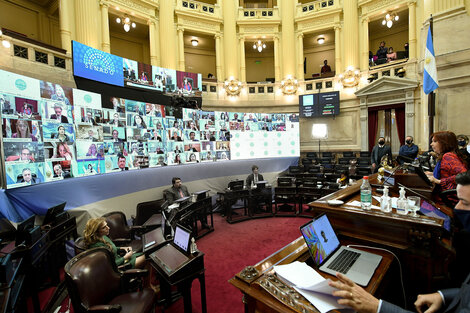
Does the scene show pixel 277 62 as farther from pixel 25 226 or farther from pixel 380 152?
pixel 25 226

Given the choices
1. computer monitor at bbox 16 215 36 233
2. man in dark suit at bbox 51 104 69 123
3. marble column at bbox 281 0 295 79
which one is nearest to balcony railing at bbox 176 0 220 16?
marble column at bbox 281 0 295 79

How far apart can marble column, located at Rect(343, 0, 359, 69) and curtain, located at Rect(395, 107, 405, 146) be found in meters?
2.96

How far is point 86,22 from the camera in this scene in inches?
331

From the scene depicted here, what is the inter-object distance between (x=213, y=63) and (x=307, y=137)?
8313 millimetres

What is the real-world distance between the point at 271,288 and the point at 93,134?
4932mm

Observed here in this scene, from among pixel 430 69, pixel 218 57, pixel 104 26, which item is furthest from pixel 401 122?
pixel 104 26

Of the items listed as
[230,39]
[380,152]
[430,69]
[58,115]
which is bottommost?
[380,152]

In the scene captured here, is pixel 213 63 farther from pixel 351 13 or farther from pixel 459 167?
pixel 459 167

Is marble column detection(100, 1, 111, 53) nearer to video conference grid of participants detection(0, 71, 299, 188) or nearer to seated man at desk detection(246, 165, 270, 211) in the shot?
video conference grid of participants detection(0, 71, 299, 188)

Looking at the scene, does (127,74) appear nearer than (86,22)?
Yes

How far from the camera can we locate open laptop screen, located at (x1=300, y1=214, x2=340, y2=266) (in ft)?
5.30

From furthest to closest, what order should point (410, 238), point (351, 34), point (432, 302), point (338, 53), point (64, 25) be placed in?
point (338, 53)
point (351, 34)
point (64, 25)
point (410, 238)
point (432, 302)

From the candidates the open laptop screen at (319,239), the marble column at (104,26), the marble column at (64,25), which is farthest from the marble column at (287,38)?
the open laptop screen at (319,239)

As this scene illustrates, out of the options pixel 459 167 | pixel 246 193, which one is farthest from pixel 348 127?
pixel 459 167
